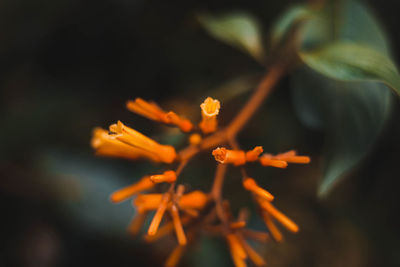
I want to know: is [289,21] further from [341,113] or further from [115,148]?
[115,148]

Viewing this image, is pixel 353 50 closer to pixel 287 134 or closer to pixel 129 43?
pixel 287 134

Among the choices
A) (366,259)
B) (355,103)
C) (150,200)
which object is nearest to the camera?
(150,200)

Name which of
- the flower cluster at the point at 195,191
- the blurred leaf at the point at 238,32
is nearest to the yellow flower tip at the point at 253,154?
the flower cluster at the point at 195,191

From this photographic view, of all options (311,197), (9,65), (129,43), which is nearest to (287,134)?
(311,197)

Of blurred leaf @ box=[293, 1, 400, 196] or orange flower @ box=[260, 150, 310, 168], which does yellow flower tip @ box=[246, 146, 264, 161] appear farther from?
blurred leaf @ box=[293, 1, 400, 196]

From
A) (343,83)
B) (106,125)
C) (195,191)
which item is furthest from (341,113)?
(106,125)

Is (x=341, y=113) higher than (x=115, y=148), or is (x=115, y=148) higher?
(x=115, y=148)

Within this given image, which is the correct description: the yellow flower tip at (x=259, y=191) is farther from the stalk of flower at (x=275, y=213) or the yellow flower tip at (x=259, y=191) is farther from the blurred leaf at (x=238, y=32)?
the blurred leaf at (x=238, y=32)

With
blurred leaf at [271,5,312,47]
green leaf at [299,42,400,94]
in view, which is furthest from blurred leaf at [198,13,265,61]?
green leaf at [299,42,400,94]
